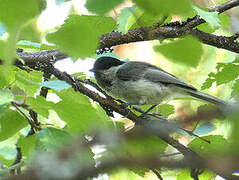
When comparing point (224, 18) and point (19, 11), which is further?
point (224, 18)

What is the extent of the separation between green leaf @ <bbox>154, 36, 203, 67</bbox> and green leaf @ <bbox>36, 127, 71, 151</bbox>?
2.03ft

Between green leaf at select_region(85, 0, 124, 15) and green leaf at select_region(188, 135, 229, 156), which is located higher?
green leaf at select_region(85, 0, 124, 15)

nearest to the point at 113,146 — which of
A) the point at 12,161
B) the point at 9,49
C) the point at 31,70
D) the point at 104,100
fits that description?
the point at 9,49

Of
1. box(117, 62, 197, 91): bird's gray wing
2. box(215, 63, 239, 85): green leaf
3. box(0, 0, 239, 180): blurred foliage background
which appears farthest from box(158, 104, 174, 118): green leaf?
box(117, 62, 197, 91): bird's gray wing

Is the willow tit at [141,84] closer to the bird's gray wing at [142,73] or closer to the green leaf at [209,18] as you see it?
the bird's gray wing at [142,73]

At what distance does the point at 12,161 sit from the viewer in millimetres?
2004

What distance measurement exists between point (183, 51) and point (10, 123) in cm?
91

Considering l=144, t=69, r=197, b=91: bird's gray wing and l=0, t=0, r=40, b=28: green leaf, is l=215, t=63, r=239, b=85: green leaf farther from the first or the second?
l=0, t=0, r=40, b=28: green leaf

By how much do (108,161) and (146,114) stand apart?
1.52 m

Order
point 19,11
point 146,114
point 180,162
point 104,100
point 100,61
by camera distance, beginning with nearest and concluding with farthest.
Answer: point 180,162
point 19,11
point 104,100
point 146,114
point 100,61

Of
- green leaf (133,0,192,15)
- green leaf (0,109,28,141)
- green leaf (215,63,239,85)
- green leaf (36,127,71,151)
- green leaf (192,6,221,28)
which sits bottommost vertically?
green leaf (215,63,239,85)

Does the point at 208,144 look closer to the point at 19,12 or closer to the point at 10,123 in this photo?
the point at 10,123

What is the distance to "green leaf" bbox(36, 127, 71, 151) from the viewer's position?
1073 mm

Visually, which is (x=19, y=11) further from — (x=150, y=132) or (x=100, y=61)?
(x=100, y=61)
